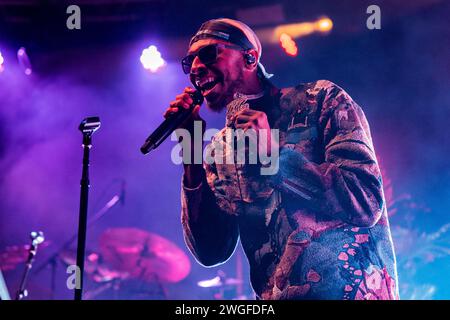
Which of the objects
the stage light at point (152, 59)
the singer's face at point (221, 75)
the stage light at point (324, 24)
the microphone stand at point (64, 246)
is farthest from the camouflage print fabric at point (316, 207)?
the microphone stand at point (64, 246)

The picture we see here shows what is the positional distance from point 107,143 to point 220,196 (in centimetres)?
131

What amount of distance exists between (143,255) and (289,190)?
187cm

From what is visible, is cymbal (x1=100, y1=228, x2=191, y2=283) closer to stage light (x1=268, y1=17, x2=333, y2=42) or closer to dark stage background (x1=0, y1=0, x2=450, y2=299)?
dark stage background (x1=0, y1=0, x2=450, y2=299)

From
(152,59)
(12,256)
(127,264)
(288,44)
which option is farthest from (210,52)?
(12,256)

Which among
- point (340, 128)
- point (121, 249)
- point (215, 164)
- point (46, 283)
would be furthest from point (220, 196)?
point (46, 283)

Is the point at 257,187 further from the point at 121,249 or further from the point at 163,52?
the point at 121,249

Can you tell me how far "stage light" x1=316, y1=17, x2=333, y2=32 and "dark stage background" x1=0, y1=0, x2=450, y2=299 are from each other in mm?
35

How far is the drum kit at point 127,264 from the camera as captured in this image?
371cm

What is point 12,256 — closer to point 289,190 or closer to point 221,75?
point 221,75

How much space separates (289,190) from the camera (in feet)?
7.43

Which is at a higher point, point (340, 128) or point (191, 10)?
point (191, 10)

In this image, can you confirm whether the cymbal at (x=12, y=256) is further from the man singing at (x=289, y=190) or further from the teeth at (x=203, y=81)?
the teeth at (x=203, y=81)

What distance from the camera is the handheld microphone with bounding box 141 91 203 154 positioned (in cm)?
210

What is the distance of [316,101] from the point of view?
93.0 inches
